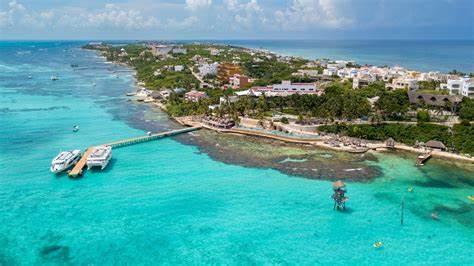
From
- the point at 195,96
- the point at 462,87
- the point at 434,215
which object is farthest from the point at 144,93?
the point at 434,215

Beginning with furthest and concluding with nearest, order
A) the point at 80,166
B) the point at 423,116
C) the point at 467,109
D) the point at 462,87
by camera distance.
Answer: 1. the point at 462,87
2. the point at 467,109
3. the point at 423,116
4. the point at 80,166

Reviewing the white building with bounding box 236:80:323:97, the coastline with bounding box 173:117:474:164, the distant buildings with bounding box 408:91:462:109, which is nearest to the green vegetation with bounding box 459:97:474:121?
the distant buildings with bounding box 408:91:462:109

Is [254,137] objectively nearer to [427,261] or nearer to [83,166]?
[83,166]

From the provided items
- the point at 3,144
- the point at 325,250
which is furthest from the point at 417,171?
the point at 3,144

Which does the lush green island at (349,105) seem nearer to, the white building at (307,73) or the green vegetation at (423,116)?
the green vegetation at (423,116)

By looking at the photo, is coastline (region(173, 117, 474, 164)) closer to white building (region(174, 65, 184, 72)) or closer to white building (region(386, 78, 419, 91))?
white building (region(386, 78, 419, 91))

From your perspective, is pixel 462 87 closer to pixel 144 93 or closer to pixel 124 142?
pixel 124 142
